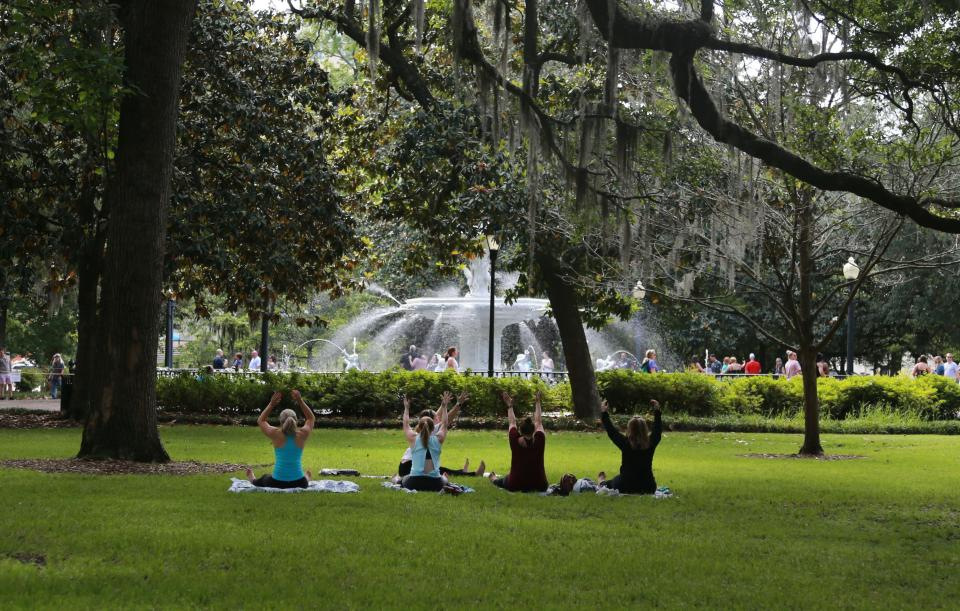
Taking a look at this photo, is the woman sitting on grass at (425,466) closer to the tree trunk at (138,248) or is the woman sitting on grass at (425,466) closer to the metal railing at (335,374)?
the tree trunk at (138,248)

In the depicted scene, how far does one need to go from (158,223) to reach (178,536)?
676 cm

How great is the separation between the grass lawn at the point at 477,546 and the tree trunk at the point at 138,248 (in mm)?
1489

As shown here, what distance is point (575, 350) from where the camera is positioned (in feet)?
84.3

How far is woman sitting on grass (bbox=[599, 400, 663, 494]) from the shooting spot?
12047 millimetres

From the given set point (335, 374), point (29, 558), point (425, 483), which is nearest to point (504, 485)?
point (425, 483)

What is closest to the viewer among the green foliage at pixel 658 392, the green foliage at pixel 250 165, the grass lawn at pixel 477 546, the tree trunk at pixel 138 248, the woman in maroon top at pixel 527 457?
the grass lawn at pixel 477 546

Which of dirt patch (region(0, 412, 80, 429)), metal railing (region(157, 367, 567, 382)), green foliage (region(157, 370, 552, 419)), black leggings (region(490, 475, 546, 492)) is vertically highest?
metal railing (region(157, 367, 567, 382))

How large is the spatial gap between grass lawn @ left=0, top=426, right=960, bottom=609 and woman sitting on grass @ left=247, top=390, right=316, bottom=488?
1.42ft

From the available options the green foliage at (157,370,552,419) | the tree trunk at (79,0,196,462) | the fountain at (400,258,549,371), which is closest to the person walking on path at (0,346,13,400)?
the green foliage at (157,370,552,419)

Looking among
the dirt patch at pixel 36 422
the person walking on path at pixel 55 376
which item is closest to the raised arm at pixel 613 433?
the dirt patch at pixel 36 422

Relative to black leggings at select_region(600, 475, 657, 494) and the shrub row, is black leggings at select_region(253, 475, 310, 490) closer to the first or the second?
black leggings at select_region(600, 475, 657, 494)

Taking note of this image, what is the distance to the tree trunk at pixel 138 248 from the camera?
14273 millimetres

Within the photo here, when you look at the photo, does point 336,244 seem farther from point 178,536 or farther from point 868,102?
point 178,536

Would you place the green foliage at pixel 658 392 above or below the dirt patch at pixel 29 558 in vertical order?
above
